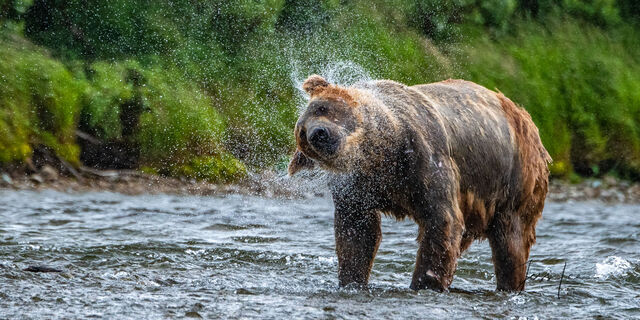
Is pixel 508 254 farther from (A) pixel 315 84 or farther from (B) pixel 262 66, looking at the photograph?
(B) pixel 262 66

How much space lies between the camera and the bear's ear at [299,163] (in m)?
6.45

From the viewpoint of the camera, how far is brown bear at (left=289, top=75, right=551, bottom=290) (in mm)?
6055

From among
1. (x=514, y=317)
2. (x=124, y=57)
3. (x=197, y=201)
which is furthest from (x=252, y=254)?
(x=124, y=57)

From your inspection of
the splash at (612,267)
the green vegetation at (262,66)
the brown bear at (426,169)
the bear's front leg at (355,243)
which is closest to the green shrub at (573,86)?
the green vegetation at (262,66)

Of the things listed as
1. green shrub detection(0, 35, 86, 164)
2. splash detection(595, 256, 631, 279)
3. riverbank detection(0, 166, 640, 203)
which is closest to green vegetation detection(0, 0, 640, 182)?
green shrub detection(0, 35, 86, 164)

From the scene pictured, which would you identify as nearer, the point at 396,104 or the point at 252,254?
the point at 396,104

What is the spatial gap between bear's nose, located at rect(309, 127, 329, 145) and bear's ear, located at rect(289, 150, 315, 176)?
70 cm

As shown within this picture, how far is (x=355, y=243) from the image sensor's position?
6.64 m

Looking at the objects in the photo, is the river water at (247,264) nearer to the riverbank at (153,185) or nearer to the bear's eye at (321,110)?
the riverbank at (153,185)

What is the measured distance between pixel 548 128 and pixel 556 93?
91cm

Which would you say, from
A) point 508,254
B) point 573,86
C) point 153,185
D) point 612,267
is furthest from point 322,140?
point 573,86

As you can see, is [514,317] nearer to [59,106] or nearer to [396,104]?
[396,104]

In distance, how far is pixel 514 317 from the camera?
5730 mm

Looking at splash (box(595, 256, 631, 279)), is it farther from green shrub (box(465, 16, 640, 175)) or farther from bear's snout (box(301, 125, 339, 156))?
green shrub (box(465, 16, 640, 175))
